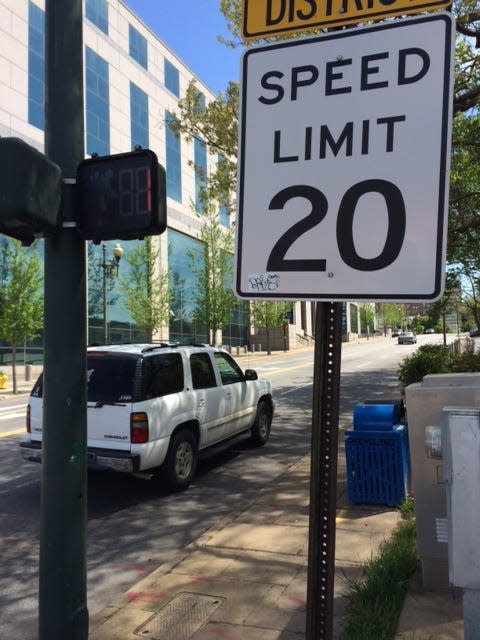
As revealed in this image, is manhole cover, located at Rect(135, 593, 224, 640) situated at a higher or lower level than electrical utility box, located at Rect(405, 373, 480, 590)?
lower

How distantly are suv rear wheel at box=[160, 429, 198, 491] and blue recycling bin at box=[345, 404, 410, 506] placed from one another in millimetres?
2182

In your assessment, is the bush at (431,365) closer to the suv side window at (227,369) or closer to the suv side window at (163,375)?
the suv side window at (227,369)

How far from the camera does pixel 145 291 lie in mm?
35531

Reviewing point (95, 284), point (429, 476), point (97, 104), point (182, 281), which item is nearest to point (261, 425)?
point (429, 476)

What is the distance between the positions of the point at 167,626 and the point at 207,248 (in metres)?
39.7

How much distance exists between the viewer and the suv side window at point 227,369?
8.76 m

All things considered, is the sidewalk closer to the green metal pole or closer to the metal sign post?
the green metal pole

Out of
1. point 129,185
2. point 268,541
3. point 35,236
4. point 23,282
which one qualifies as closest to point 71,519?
point 35,236

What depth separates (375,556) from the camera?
4.53m

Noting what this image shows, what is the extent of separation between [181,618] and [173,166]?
39.2 meters

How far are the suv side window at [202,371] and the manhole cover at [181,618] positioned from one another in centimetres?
398

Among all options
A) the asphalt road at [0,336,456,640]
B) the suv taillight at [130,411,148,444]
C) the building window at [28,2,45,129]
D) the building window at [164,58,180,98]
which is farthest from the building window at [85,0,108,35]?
the suv taillight at [130,411,148,444]

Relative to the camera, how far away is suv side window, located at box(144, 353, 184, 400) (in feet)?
22.7

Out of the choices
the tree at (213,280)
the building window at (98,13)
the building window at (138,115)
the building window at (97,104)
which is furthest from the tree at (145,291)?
the building window at (98,13)
